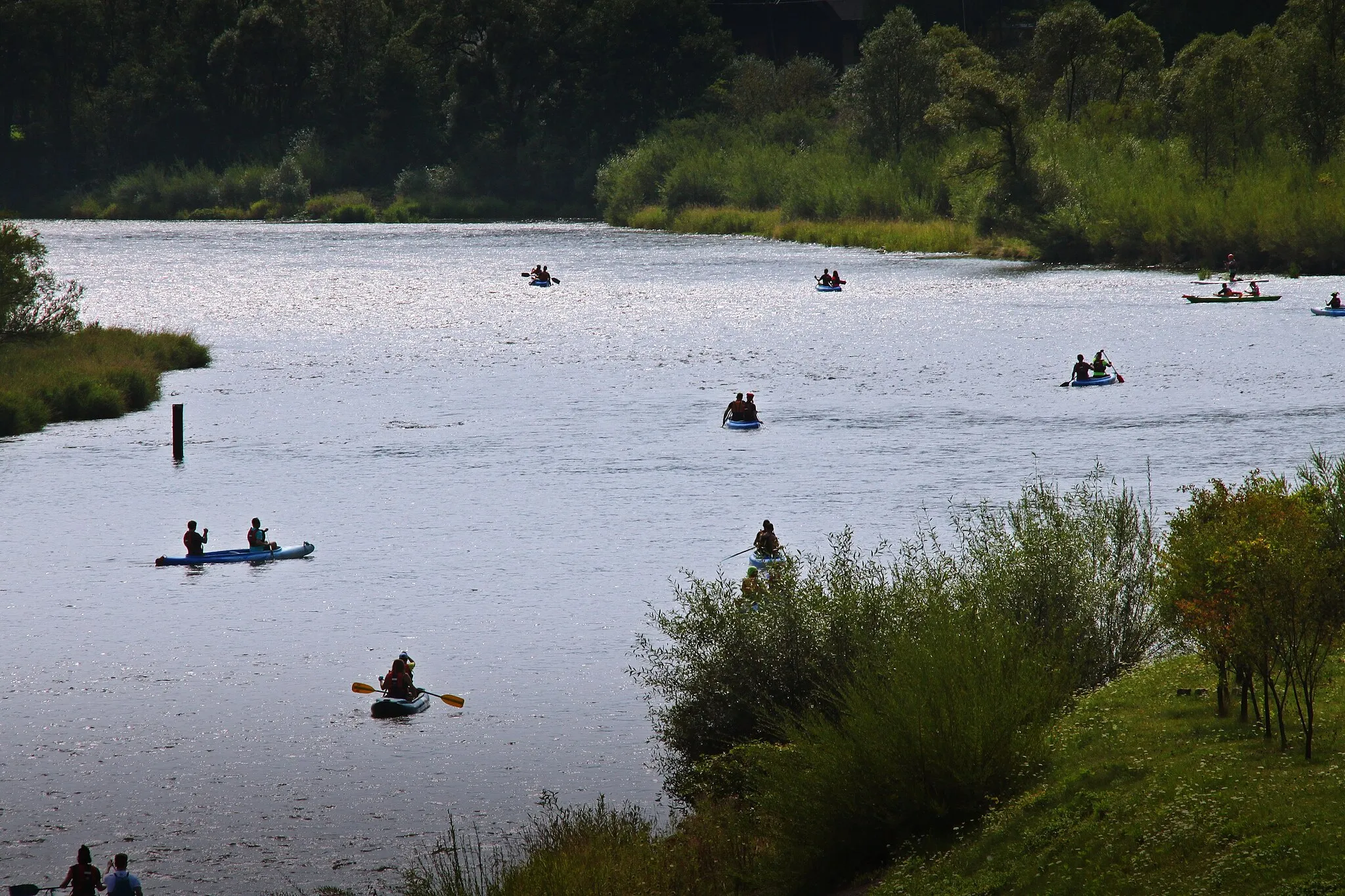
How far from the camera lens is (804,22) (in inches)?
6521

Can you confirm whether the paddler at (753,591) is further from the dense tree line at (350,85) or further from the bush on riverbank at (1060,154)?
the dense tree line at (350,85)

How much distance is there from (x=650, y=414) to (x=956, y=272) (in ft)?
166

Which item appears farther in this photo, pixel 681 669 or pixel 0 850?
pixel 681 669

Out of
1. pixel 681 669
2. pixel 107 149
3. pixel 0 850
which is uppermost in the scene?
pixel 107 149

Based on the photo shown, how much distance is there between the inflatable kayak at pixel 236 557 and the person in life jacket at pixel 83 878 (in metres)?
17.8

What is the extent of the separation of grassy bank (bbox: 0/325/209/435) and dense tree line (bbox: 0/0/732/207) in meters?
105


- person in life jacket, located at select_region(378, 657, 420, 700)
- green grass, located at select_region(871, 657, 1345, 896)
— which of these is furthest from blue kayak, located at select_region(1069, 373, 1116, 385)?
green grass, located at select_region(871, 657, 1345, 896)

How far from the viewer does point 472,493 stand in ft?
141

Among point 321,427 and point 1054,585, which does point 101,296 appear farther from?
point 1054,585

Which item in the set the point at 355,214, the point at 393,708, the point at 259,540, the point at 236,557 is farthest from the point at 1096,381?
the point at 355,214

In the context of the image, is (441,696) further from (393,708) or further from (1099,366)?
(1099,366)

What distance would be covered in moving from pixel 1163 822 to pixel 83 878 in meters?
11.5

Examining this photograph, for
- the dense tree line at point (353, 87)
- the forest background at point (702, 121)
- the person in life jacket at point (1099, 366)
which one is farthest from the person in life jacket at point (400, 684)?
the dense tree line at point (353, 87)

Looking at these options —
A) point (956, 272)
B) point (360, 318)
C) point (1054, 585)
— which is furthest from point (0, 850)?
point (956, 272)
